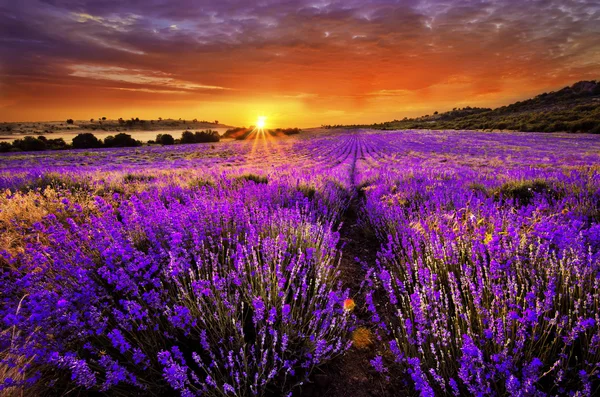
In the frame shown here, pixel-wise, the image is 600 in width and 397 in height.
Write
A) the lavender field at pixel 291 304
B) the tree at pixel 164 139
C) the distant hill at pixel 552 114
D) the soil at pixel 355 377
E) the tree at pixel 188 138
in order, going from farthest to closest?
the tree at pixel 188 138 < the tree at pixel 164 139 < the distant hill at pixel 552 114 < the soil at pixel 355 377 < the lavender field at pixel 291 304

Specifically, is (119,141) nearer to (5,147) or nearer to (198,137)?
(5,147)

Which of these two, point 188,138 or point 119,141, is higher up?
point 188,138

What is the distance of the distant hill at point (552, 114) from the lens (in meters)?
30.5

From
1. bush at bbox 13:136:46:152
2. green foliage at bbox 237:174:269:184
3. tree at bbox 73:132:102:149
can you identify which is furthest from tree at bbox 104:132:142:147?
green foliage at bbox 237:174:269:184

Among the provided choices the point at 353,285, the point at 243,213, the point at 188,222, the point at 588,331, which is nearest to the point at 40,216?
the point at 188,222

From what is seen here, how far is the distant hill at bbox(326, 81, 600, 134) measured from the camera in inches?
1200

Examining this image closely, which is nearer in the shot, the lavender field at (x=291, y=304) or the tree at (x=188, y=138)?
the lavender field at (x=291, y=304)

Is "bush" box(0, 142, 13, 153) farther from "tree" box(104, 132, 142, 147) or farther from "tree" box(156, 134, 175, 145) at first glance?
"tree" box(156, 134, 175, 145)

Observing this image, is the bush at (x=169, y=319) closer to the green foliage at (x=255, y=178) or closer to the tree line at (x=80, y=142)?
the green foliage at (x=255, y=178)

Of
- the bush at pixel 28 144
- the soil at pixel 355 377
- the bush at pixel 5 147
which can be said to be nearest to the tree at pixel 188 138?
the bush at pixel 28 144

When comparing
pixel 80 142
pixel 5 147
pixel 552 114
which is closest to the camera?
pixel 5 147

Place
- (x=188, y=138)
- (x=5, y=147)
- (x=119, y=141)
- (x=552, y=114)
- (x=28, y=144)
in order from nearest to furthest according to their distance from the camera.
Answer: (x=5, y=147) → (x=28, y=144) → (x=119, y=141) → (x=552, y=114) → (x=188, y=138)

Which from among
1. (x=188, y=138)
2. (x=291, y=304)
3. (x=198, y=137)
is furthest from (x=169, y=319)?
(x=198, y=137)

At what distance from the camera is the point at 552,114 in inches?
1597
